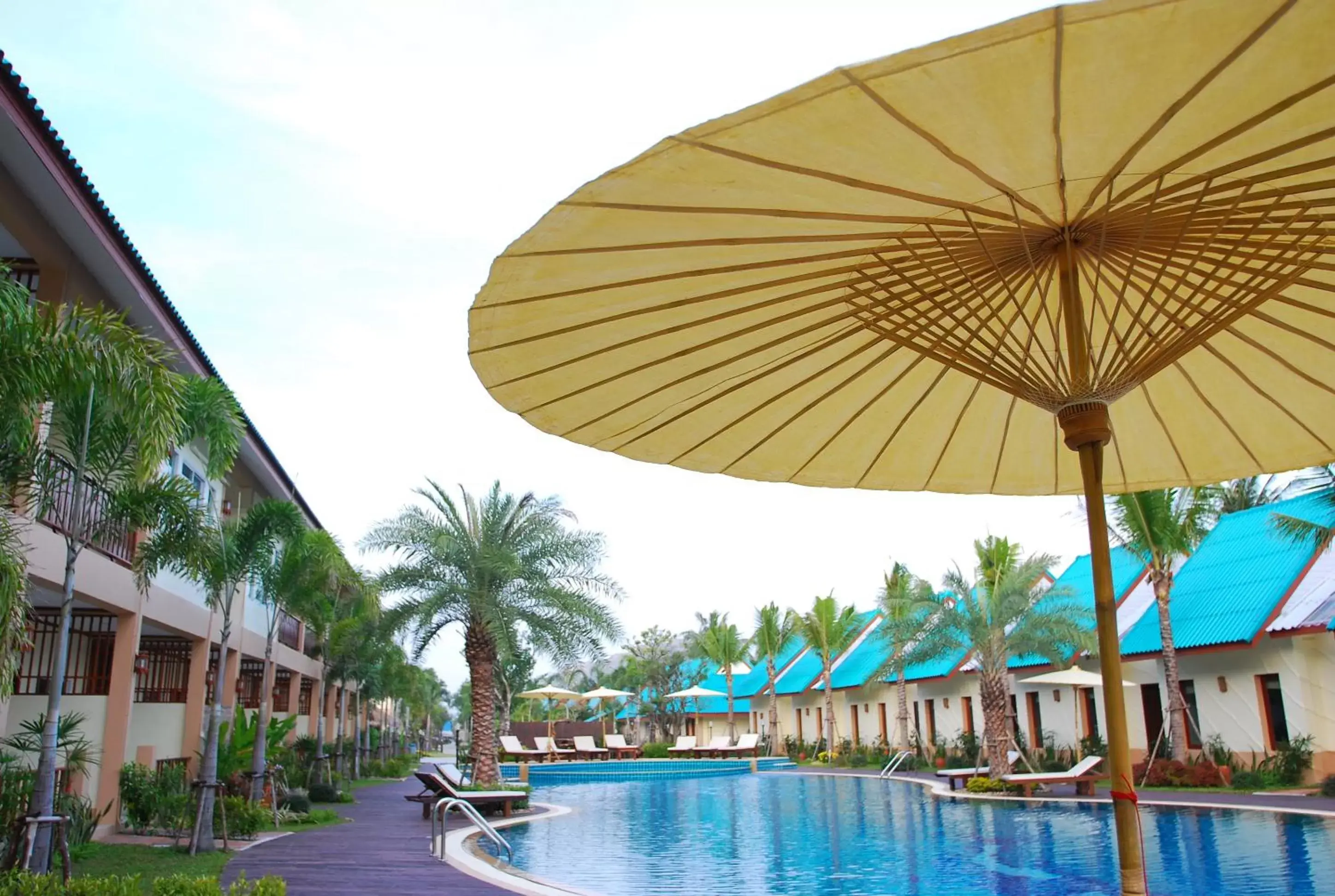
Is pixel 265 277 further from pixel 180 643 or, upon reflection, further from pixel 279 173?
pixel 180 643

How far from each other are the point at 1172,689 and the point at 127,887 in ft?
67.5

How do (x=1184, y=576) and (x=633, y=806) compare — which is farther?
(x=1184, y=576)

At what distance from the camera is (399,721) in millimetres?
83562

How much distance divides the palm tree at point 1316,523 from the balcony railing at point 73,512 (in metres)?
18.2

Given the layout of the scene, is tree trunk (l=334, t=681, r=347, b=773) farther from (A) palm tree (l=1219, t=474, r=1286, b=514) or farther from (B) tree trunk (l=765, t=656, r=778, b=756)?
(A) palm tree (l=1219, t=474, r=1286, b=514)

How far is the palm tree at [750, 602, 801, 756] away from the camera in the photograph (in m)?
43.3

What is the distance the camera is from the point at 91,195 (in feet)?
37.5

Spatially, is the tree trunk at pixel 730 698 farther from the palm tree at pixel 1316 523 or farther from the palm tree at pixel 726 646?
the palm tree at pixel 1316 523

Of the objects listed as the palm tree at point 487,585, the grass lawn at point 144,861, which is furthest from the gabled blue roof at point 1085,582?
the grass lawn at point 144,861

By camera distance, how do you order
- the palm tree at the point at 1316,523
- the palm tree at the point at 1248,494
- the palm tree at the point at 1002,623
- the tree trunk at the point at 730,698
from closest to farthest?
the palm tree at the point at 1316,523
the palm tree at the point at 1002,623
the palm tree at the point at 1248,494
the tree trunk at the point at 730,698

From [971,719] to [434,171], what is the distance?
24.7m

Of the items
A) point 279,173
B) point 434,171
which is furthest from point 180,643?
point 434,171

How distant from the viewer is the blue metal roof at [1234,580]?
21.3 m

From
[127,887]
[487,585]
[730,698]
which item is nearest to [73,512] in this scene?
[127,887]
